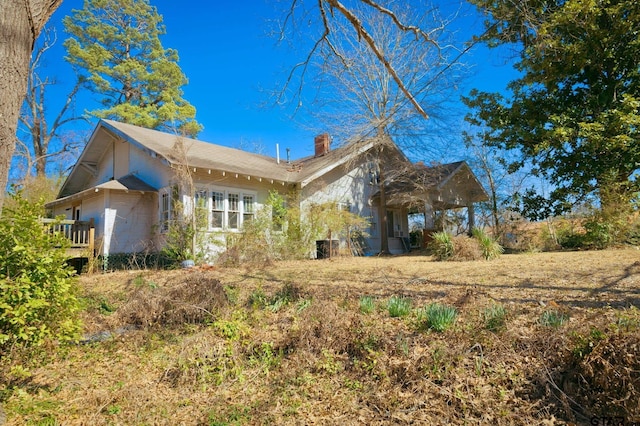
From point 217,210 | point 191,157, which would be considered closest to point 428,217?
point 217,210

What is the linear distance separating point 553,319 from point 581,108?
1413cm

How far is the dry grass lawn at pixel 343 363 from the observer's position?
3.04 meters

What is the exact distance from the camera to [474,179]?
19844mm

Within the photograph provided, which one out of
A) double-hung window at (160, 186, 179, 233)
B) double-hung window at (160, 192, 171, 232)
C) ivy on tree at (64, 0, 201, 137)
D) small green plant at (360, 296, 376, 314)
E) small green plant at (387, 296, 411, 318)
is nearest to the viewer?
small green plant at (387, 296, 411, 318)

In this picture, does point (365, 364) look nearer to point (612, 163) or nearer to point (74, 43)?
point (612, 163)

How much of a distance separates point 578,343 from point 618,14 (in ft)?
48.5

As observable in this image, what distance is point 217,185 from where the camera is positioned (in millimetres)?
13805

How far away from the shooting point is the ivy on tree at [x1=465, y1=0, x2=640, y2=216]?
12.4 meters

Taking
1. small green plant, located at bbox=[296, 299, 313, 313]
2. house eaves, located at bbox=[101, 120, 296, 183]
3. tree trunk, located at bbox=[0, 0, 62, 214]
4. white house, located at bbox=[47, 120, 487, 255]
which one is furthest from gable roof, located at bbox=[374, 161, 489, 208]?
tree trunk, located at bbox=[0, 0, 62, 214]

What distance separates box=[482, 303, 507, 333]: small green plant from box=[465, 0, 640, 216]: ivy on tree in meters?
9.67

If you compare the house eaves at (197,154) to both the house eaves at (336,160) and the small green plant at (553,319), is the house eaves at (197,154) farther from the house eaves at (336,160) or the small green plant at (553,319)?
the small green plant at (553,319)

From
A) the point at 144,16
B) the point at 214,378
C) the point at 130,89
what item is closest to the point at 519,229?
the point at 214,378

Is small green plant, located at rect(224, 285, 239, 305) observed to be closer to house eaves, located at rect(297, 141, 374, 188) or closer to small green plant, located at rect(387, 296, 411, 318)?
small green plant, located at rect(387, 296, 411, 318)

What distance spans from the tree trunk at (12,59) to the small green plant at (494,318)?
442 cm
